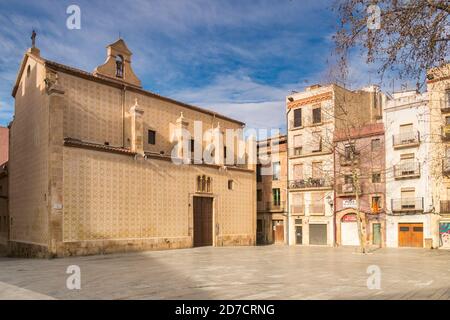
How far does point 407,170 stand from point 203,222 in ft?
53.2

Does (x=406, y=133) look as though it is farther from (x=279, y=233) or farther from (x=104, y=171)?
(x=104, y=171)

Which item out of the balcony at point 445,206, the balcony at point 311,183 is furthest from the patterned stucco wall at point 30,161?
the balcony at point 445,206

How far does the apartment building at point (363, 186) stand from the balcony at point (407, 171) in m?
1.23

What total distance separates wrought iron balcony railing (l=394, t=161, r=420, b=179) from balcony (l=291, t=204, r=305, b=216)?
925 centimetres

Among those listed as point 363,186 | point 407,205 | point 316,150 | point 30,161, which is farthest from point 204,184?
point 407,205

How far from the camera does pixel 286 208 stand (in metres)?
41.8

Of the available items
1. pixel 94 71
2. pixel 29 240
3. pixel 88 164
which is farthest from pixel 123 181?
pixel 94 71

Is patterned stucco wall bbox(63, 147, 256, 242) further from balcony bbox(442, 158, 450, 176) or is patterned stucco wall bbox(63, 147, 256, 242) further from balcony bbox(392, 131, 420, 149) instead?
balcony bbox(442, 158, 450, 176)

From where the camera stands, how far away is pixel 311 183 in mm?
39781

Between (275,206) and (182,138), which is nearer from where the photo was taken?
(182,138)

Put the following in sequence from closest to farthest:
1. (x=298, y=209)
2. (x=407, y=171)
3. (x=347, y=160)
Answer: (x=407, y=171), (x=347, y=160), (x=298, y=209)
